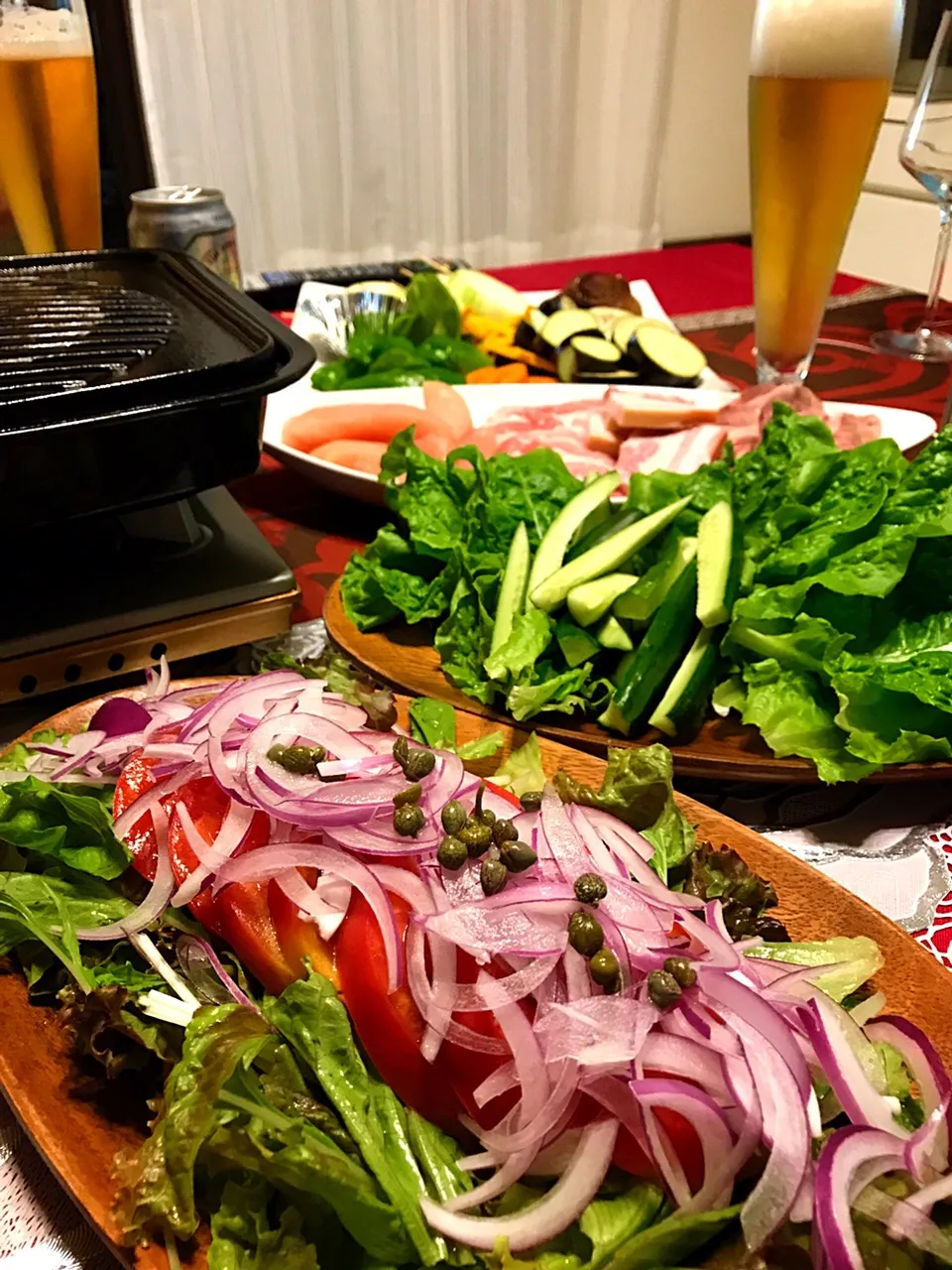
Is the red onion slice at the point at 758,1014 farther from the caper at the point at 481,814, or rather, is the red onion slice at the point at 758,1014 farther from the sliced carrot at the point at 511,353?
the sliced carrot at the point at 511,353

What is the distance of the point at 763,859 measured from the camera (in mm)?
966

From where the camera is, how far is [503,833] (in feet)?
2.73

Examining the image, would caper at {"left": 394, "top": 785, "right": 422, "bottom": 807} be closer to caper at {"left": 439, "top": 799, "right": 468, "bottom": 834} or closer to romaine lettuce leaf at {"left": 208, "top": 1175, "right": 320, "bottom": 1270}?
caper at {"left": 439, "top": 799, "right": 468, "bottom": 834}

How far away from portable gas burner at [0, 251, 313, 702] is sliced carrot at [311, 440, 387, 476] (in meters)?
0.28

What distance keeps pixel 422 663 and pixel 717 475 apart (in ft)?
1.72

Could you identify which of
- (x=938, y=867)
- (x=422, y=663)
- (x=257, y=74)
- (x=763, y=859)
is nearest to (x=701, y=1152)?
(x=763, y=859)

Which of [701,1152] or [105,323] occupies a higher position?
[105,323]

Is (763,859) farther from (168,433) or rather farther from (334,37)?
(334,37)

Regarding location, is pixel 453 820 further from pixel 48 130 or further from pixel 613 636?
pixel 48 130

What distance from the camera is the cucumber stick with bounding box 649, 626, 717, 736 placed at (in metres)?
1.15

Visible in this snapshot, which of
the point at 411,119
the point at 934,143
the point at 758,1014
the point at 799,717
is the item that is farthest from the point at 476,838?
the point at 411,119

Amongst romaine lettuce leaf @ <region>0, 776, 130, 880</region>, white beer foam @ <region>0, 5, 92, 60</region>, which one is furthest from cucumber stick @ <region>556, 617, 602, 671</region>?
white beer foam @ <region>0, 5, 92, 60</region>

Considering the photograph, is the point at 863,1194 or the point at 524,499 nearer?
the point at 863,1194

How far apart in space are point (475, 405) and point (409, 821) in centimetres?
138
